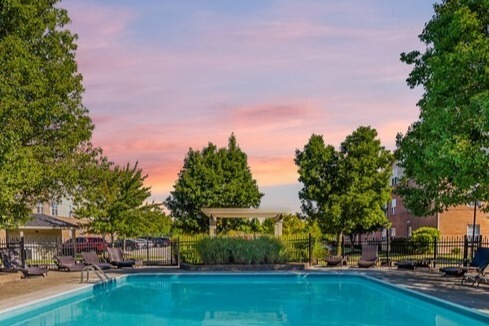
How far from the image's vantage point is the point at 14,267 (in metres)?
20.4

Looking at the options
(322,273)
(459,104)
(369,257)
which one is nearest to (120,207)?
(322,273)

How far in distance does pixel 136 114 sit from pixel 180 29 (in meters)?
6.93

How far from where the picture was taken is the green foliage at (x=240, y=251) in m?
22.8

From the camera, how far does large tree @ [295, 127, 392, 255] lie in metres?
30.1

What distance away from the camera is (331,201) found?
30875 mm

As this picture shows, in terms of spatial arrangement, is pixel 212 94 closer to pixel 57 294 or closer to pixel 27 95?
pixel 27 95

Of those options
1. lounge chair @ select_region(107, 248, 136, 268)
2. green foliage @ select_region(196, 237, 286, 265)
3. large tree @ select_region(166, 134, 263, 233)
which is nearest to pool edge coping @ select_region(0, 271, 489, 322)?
green foliage @ select_region(196, 237, 286, 265)

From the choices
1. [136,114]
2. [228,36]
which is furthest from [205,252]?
[228,36]

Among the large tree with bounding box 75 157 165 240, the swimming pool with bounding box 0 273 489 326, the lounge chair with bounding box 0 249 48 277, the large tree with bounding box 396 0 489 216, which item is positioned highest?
the large tree with bounding box 396 0 489 216

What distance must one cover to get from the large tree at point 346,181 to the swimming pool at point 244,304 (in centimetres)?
919

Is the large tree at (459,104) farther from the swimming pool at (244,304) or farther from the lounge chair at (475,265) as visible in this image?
the swimming pool at (244,304)

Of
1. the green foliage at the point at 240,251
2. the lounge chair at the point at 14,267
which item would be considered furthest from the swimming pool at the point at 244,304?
the lounge chair at the point at 14,267

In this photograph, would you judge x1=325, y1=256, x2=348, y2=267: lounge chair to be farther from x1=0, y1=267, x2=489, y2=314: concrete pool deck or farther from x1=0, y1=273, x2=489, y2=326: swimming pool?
x1=0, y1=273, x2=489, y2=326: swimming pool

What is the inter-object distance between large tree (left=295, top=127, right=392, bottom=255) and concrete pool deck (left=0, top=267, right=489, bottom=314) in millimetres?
7566
